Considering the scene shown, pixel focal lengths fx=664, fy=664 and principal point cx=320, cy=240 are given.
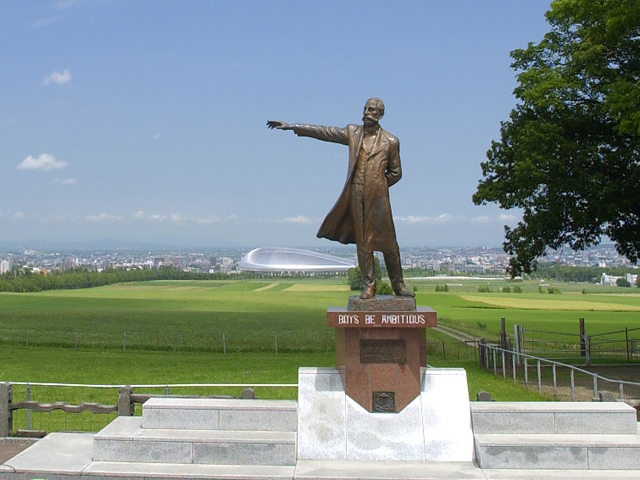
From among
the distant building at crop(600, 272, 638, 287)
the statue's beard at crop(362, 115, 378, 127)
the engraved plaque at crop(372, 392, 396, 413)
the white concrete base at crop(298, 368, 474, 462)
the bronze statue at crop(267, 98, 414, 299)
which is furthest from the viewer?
the distant building at crop(600, 272, 638, 287)

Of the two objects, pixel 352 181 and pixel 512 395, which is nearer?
pixel 352 181

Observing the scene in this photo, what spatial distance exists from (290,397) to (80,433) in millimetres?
7079

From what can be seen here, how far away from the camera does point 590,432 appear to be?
9.16 metres

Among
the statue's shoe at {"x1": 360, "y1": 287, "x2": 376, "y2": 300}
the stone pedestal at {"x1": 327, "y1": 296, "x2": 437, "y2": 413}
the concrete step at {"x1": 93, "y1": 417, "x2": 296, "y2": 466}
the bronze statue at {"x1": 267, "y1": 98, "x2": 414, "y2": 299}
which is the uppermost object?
the bronze statue at {"x1": 267, "y1": 98, "x2": 414, "y2": 299}

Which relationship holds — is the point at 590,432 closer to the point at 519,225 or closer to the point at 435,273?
the point at 519,225

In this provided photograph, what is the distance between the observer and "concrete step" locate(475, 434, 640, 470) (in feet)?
28.0

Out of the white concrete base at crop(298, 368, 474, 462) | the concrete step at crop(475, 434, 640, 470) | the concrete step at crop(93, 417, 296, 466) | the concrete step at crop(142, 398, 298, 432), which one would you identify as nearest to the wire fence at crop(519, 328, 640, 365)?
the concrete step at crop(475, 434, 640, 470)

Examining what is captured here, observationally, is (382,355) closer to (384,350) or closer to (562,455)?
(384,350)

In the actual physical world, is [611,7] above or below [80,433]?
above

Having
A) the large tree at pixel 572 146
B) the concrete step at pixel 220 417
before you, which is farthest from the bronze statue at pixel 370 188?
the large tree at pixel 572 146

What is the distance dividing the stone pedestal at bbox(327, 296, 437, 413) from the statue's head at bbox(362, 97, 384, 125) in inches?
115

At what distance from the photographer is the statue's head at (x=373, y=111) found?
1012 centimetres

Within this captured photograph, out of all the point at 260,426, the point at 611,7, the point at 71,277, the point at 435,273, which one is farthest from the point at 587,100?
the point at 435,273

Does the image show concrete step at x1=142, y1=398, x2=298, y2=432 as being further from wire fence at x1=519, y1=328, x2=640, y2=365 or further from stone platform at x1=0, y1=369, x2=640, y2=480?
wire fence at x1=519, y1=328, x2=640, y2=365
